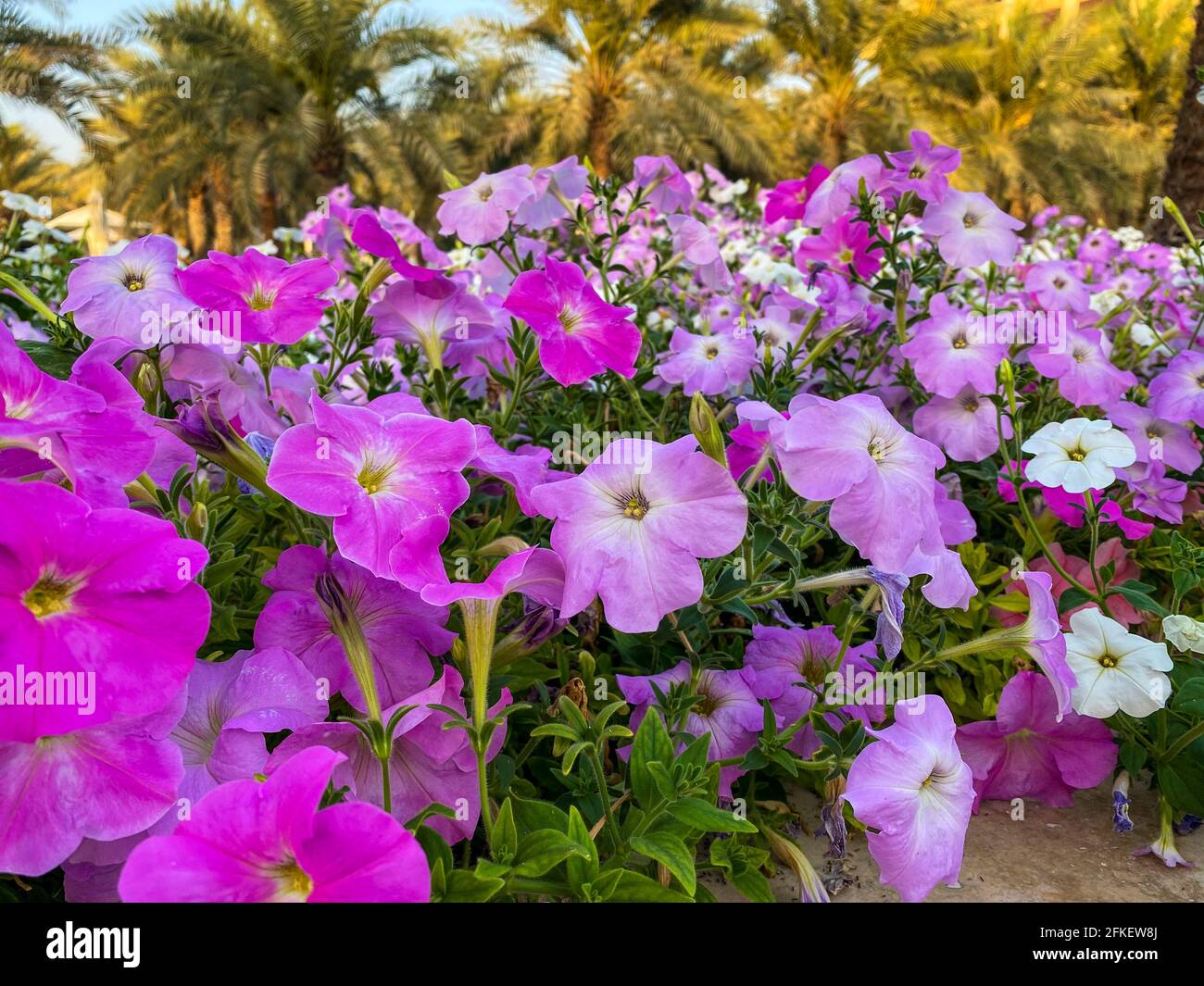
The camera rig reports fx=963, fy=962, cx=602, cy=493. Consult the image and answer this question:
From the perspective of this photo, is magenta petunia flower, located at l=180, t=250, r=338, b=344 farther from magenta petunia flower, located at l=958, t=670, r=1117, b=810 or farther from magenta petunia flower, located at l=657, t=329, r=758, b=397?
magenta petunia flower, located at l=958, t=670, r=1117, b=810

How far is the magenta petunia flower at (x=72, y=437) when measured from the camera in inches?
32.4

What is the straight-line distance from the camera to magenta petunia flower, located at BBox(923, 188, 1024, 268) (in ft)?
5.80

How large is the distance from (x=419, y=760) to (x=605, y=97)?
43.1 ft

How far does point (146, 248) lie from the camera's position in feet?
4.14

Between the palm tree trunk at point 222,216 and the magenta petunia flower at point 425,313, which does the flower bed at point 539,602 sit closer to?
the magenta petunia flower at point 425,313

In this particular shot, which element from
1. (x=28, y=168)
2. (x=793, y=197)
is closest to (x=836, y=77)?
(x=28, y=168)

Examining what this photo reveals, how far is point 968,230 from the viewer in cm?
178

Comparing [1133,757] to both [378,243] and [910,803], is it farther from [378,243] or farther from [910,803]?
[378,243]

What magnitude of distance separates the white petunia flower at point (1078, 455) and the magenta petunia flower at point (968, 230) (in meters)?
0.45

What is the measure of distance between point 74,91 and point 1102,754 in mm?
11268

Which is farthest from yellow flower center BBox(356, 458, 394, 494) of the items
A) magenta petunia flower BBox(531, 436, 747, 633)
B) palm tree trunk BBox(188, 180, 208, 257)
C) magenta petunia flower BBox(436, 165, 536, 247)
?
palm tree trunk BBox(188, 180, 208, 257)

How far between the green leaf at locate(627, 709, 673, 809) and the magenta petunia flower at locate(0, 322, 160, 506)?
0.55 metres
